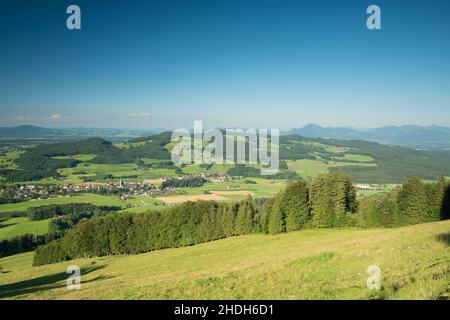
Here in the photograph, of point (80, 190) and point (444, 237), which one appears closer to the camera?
point (444, 237)

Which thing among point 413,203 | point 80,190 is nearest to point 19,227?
point 80,190

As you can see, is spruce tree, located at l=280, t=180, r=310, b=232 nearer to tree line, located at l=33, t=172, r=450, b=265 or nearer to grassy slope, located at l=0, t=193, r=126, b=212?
tree line, located at l=33, t=172, r=450, b=265

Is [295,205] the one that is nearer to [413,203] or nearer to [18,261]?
[413,203]

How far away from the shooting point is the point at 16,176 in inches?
6417

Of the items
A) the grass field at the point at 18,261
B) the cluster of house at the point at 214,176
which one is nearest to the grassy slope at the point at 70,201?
the grass field at the point at 18,261

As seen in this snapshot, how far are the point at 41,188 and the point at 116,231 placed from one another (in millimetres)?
109017

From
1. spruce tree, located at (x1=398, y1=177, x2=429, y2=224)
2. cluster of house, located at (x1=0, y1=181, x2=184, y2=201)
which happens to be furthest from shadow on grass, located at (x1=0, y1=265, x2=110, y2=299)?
cluster of house, located at (x1=0, y1=181, x2=184, y2=201)

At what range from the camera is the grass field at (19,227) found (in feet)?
267

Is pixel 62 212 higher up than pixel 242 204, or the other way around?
pixel 242 204

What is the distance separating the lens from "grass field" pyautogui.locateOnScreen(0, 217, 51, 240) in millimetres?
81375

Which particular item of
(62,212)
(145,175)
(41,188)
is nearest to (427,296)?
(62,212)

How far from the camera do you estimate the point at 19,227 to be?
87812 millimetres
